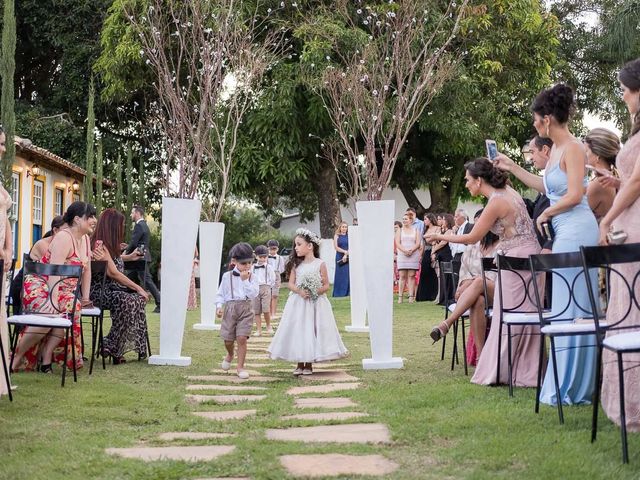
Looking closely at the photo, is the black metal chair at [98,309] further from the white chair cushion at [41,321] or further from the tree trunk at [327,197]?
the tree trunk at [327,197]

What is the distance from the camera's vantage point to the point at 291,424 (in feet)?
20.0

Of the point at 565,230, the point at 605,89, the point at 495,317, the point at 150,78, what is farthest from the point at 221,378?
the point at 605,89

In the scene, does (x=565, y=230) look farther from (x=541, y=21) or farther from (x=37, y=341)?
(x=541, y=21)

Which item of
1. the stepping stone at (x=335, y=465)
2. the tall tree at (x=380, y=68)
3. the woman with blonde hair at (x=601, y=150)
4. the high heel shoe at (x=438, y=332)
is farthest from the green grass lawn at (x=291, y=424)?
the tall tree at (x=380, y=68)

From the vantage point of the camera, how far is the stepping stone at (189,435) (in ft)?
18.7

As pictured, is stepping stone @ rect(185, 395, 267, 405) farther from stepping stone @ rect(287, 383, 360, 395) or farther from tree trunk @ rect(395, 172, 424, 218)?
tree trunk @ rect(395, 172, 424, 218)

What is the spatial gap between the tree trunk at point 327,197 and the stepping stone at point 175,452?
68.5 feet

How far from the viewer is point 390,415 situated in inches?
248

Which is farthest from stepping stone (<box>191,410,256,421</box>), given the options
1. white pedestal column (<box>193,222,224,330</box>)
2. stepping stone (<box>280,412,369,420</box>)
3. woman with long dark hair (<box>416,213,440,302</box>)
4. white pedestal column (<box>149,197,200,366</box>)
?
woman with long dark hair (<box>416,213,440,302</box>)

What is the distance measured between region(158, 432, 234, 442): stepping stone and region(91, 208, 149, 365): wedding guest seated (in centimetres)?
413

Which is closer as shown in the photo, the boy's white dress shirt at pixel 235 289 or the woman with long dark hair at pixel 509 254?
the woman with long dark hair at pixel 509 254

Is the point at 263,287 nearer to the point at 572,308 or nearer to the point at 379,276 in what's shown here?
the point at 379,276

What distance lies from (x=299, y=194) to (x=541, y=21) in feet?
30.5

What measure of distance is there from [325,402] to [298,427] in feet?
3.98
